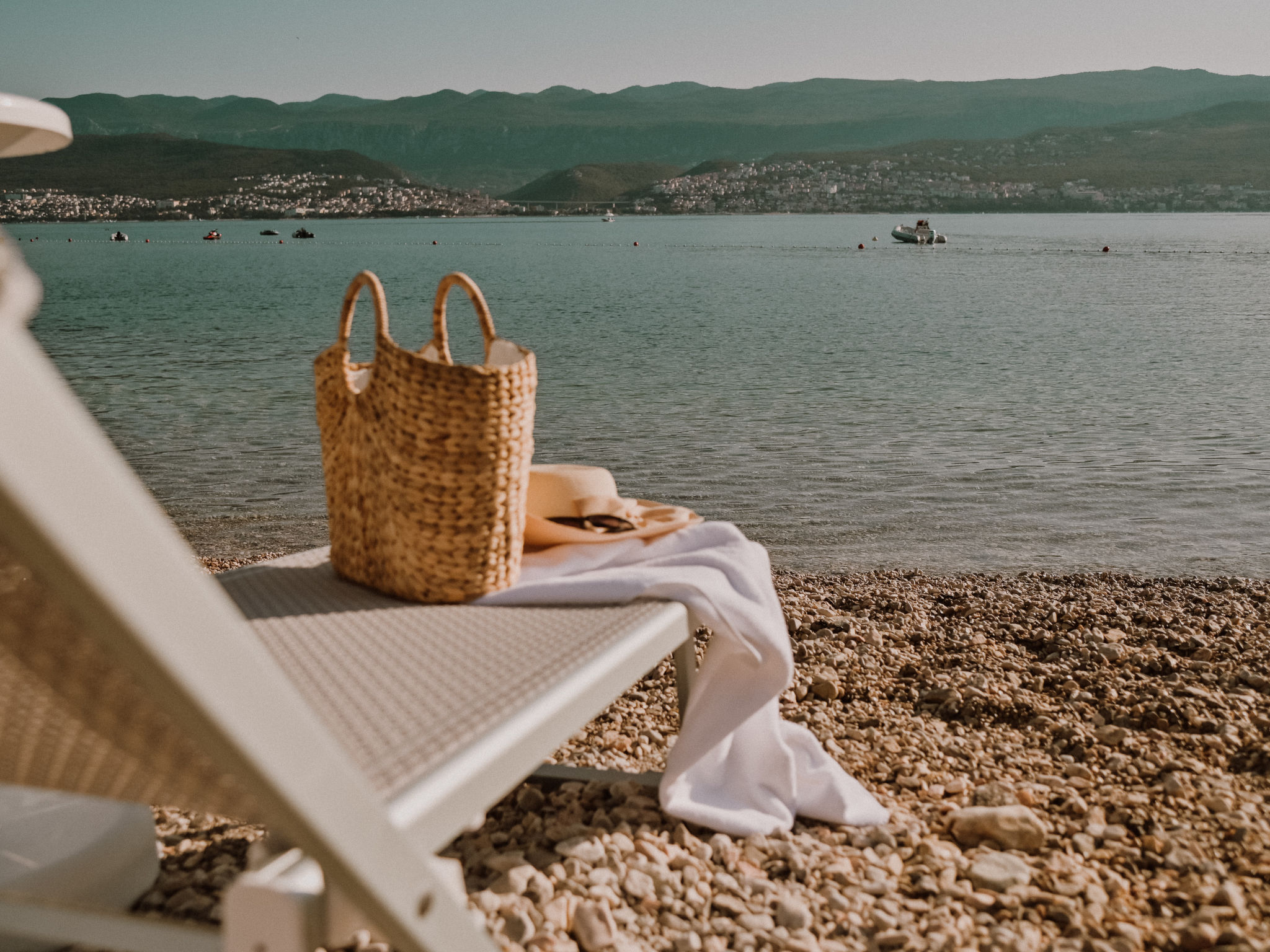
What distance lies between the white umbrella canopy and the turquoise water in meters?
6.15

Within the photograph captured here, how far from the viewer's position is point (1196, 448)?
1184cm

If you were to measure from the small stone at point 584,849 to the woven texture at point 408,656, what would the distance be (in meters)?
0.58


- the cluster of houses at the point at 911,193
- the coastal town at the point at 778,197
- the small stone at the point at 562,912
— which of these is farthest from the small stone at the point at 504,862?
the cluster of houses at the point at 911,193

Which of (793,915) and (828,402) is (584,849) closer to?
(793,915)

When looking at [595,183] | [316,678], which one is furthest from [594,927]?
[595,183]

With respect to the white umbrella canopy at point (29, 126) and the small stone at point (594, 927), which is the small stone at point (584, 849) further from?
the white umbrella canopy at point (29, 126)

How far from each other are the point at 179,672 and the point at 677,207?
168336 mm

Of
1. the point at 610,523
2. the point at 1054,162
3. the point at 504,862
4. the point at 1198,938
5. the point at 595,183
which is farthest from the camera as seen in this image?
the point at 595,183

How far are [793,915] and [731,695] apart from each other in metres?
0.52

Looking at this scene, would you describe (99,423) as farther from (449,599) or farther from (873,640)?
(449,599)

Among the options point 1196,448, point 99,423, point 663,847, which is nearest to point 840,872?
point 663,847

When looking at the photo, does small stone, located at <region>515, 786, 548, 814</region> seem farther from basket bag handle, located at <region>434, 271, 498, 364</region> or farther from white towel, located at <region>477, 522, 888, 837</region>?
basket bag handle, located at <region>434, 271, 498, 364</region>

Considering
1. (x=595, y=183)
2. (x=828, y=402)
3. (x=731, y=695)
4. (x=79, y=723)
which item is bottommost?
(x=828, y=402)

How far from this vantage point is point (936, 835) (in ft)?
8.61
